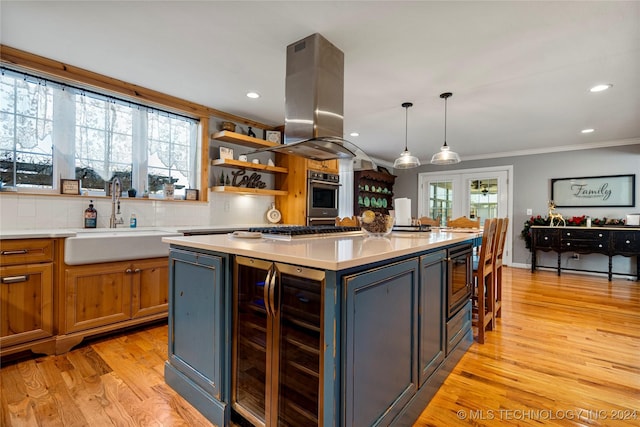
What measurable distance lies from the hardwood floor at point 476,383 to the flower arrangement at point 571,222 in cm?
278

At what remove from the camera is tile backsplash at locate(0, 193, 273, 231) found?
2480 mm

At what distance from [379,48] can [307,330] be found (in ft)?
7.01

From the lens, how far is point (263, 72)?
278cm

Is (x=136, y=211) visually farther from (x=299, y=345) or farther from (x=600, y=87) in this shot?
(x=600, y=87)

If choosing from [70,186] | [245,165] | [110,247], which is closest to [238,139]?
[245,165]

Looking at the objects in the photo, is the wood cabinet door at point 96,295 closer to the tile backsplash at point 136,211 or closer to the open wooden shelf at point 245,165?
the tile backsplash at point 136,211

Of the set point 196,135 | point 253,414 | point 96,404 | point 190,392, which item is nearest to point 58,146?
point 196,135

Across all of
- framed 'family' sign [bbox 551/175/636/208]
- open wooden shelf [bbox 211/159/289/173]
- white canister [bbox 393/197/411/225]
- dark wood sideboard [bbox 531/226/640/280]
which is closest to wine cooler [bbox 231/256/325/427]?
white canister [bbox 393/197/411/225]

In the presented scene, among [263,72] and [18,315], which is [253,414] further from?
[263,72]

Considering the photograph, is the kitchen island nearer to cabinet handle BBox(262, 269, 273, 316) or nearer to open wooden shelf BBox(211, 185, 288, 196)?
cabinet handle BBox(262, 269, 273, 316)

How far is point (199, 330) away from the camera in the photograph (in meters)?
1.57

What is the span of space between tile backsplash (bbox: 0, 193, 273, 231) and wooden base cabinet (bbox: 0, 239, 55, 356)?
2.13 feet

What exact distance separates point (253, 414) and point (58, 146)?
9.56ft

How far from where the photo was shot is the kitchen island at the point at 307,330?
1081 millimetres
